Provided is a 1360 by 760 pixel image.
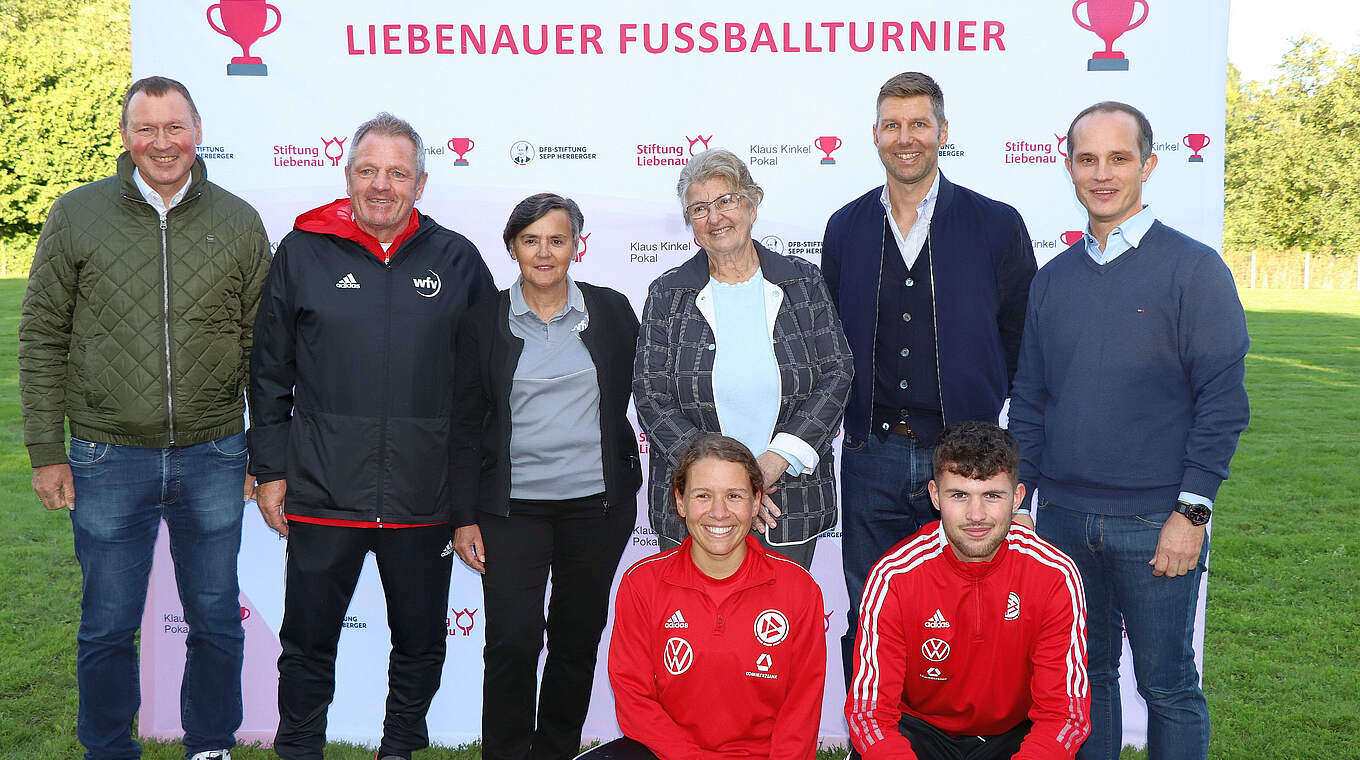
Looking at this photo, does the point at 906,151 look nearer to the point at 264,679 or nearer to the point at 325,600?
the point at 325,600

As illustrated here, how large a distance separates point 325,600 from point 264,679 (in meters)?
1.30

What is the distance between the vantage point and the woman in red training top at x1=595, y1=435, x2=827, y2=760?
261cm

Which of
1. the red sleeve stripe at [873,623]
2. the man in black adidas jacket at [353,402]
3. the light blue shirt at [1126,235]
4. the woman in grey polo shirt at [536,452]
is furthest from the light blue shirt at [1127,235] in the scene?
the man in black adidas jacket at [353,402]

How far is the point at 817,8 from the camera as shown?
3.71m

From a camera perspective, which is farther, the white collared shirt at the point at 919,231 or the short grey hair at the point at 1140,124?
the white collared shirt at the point at 919,231

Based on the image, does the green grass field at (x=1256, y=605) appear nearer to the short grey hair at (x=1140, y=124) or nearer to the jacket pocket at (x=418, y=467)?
the jacket pocket at (x=418, y=467)

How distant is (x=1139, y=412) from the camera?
2664mm

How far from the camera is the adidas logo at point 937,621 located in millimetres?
2639

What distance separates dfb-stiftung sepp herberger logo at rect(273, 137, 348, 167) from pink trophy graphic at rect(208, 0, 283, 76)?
323 millimetres

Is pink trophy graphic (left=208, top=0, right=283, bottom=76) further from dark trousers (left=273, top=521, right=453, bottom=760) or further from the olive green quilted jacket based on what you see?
dark trousers (left=273, top=521, right=453, bottom=760)

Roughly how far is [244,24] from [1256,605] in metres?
6.10

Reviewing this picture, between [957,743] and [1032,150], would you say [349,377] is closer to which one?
[957,743]

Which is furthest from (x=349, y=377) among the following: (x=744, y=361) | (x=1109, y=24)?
(x=1109, y=24)

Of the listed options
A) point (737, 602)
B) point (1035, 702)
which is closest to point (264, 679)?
point (737, 602)
